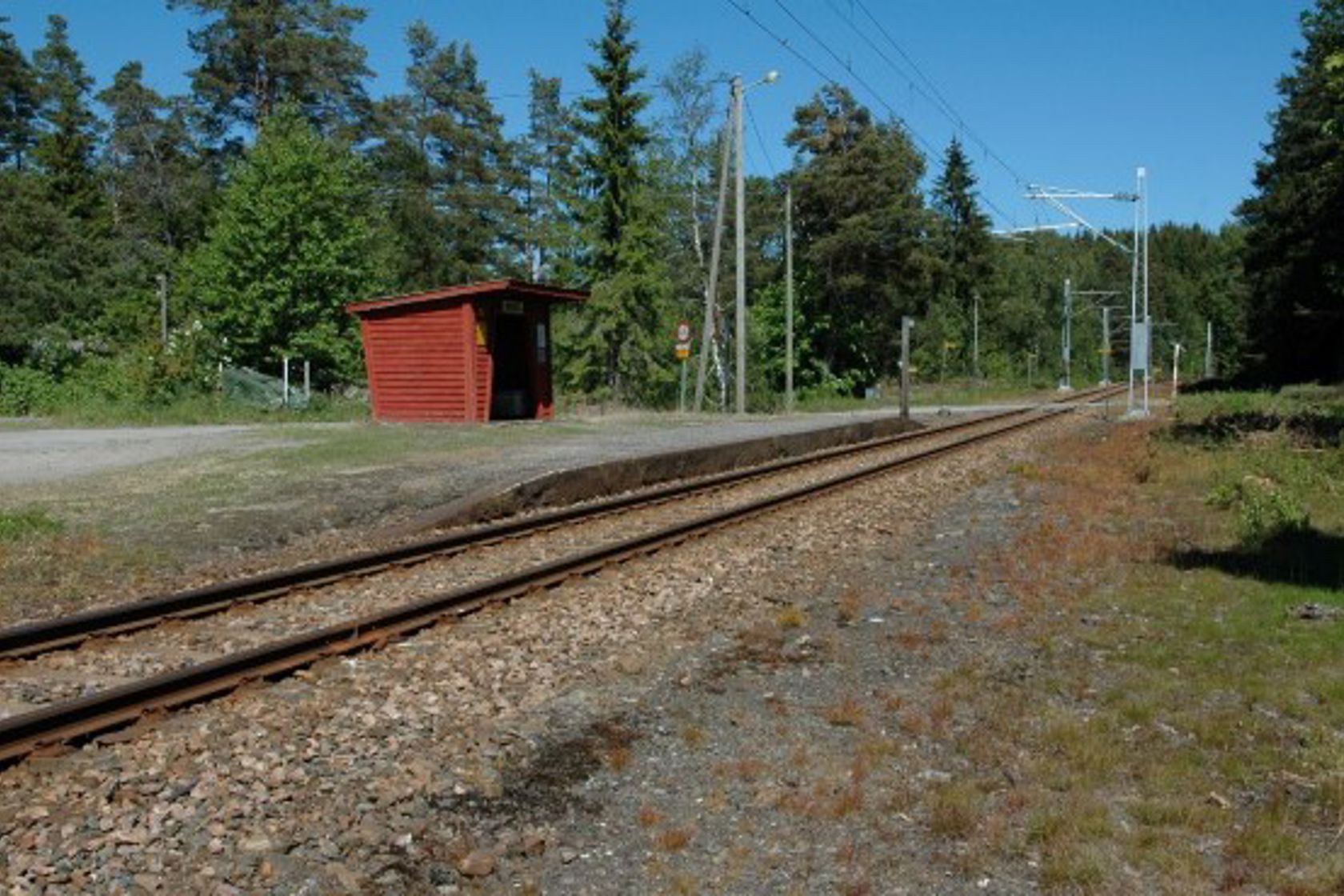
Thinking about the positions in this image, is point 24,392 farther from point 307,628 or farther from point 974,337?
point 974,337

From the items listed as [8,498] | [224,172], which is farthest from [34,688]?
[224,172]

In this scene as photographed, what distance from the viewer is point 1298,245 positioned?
52.3 metres

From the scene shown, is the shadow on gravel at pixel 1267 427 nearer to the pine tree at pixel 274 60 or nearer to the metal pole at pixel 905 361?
the metal pole at pixel 905 361

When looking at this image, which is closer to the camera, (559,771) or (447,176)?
(559,771)

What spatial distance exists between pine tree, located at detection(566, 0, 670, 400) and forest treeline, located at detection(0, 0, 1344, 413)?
102mm

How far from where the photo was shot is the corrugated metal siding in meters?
24.9

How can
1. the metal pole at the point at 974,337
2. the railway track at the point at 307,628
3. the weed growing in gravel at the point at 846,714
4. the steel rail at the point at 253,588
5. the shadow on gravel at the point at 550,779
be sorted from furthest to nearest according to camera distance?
the metal pole at the point at 974,337 → the steel rail at the point at 253,588 → the weed growing in gravel at the point at 846,714 → the railway track at the point at 307,628 → the shadow on gravel at the point at 550,779

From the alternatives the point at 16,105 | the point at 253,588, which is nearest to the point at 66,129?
the point at 16,105

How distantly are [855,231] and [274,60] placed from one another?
95.4ft

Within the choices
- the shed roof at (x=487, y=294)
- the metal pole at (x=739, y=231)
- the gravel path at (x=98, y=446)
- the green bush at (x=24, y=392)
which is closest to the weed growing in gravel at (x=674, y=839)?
the gravel path at (x=98, y=446)

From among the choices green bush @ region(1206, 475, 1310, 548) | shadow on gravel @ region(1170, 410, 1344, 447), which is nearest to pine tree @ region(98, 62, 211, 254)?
shadow on gravel @ region(1170, 410, 1344, 447)

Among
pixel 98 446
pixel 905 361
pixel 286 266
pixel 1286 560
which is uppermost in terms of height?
pixel 286 266

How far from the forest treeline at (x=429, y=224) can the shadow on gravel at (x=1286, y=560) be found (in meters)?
25.9

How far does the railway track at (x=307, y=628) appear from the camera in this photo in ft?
17.1
